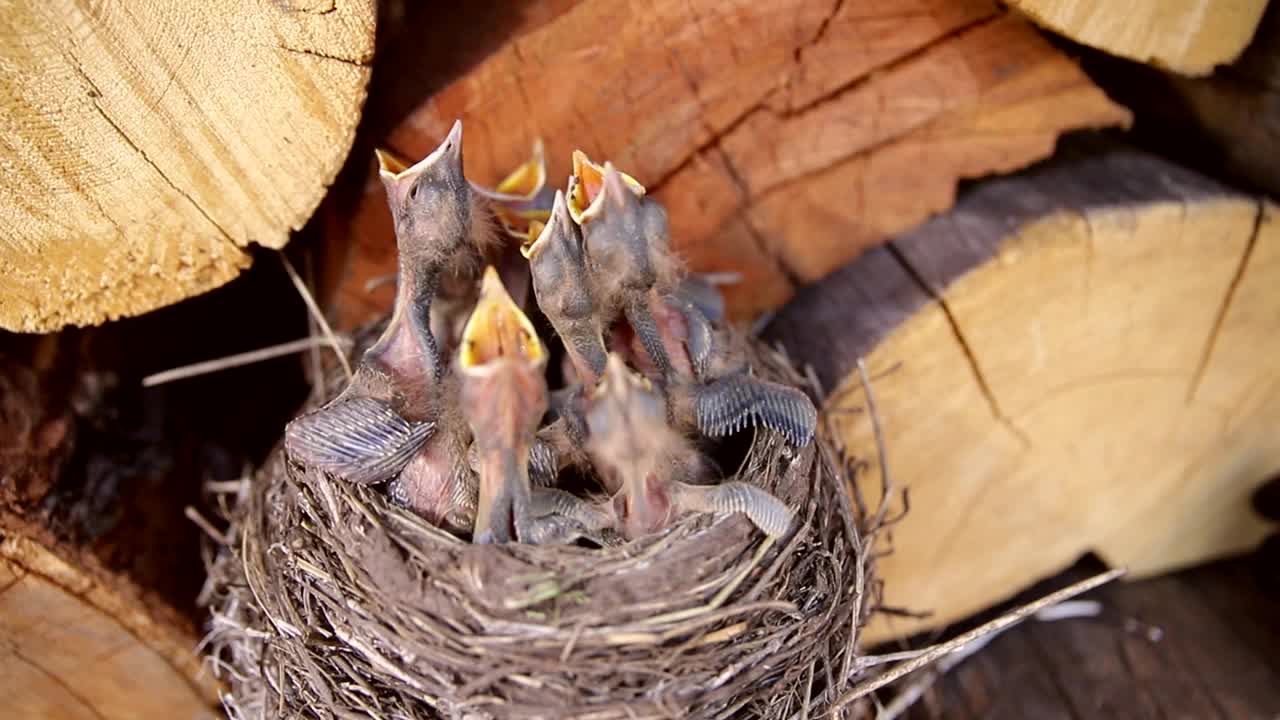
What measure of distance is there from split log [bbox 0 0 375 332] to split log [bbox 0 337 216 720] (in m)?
0.17

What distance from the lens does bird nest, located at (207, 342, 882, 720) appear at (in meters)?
0.79

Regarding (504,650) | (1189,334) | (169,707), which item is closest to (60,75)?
(504,650)

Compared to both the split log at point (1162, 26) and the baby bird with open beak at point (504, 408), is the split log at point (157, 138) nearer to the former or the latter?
the baby bird with open beak at point (504, 408)

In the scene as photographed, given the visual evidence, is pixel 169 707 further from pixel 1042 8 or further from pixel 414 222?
pixel 1042 8

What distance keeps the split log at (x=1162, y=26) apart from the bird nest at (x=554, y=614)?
20.7 inches

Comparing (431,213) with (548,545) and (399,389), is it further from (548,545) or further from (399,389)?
(548,545)

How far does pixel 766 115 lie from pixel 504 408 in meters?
0.51

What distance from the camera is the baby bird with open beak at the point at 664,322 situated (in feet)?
2.94

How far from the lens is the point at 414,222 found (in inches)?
36.9

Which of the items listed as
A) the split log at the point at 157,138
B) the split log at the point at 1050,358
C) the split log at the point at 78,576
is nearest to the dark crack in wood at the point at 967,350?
the split log at the point at 1050,358

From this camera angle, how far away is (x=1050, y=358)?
1.22 m

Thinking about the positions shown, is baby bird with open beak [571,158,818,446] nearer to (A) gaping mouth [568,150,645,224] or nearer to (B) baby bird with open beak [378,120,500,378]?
(A) gaping mouth [568,150,645,224]

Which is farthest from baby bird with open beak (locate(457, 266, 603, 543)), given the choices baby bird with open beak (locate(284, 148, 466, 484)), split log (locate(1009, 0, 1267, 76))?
split log (locate(1009, 0, 1267, 76))

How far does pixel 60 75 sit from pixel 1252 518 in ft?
5.47
